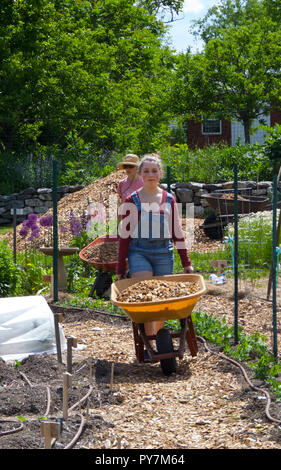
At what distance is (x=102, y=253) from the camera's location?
315 inches

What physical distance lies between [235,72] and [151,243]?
17.3m

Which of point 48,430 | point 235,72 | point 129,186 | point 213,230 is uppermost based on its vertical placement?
point 235,72

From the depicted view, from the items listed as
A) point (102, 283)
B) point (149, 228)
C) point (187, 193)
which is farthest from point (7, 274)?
point (187, 193)

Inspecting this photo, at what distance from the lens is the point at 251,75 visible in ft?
71.3

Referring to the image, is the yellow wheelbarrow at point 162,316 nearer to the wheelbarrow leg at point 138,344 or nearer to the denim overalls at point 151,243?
the wheelbarrow leg at point 138,344

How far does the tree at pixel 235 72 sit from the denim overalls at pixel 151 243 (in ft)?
54.9

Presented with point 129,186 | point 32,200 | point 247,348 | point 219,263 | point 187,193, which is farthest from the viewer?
point 32,200

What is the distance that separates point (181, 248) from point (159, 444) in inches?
82.4

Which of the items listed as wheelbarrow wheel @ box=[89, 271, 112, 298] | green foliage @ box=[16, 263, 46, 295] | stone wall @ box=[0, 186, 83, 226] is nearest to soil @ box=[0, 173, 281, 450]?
wheelbarrow wheel @ box=[89, 271, 112, 298]

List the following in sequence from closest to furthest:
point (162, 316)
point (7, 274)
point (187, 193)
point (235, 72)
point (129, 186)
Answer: point (162, 316), point (129, 186), point (7, 274), point (187, 193), point (235, 72)

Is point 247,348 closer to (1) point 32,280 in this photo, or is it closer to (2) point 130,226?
(2) point 130,226

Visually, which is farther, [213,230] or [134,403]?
[213,230]

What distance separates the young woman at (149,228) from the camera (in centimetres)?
510

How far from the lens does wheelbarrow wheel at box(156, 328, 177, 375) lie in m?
4.86
